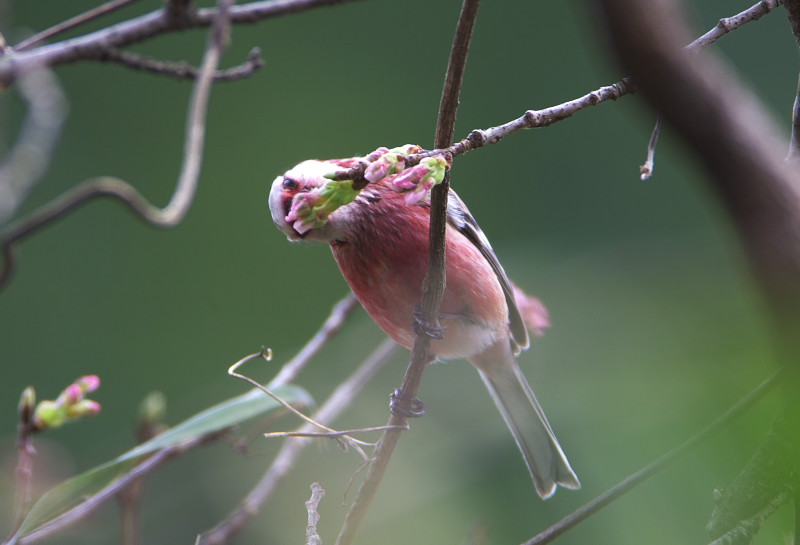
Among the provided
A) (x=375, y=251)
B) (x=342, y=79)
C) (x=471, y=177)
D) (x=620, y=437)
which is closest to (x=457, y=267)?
(x=375, y=251)

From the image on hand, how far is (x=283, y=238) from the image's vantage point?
5305 mm

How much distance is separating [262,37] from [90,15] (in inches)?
146

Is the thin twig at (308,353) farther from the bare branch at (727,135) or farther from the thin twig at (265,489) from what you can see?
the bare branch at (727,135)

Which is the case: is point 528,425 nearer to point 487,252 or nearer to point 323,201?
point 487,252

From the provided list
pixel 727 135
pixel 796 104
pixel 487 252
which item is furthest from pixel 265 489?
pixel 727 135

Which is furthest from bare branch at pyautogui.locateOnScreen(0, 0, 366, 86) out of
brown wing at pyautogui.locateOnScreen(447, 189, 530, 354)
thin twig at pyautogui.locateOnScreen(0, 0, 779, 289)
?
brown wing at pyautogui.locateOnScreen(447, 189, 530, 354)

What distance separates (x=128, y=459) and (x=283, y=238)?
12.4 feet

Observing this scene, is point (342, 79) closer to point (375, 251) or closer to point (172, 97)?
point (172, 97)

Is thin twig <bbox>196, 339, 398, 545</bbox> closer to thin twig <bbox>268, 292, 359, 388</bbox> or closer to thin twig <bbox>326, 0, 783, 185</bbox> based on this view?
thin twig <bbox>268, 292, 359, 388</bbox>

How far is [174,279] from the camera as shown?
5398 millimetres

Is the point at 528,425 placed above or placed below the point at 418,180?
below

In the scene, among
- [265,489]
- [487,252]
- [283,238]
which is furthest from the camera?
[283,238]

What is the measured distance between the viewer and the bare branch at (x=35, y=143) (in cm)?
242

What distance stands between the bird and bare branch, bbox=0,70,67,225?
0.85 m
